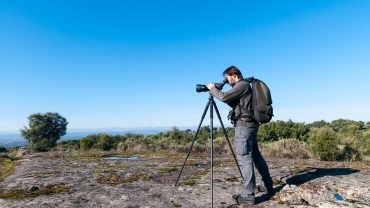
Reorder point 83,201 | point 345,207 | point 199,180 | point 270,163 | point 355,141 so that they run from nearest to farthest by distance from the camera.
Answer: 1. point 345,207
2. point 83,201
3. point 199,180
4. point 270,163
5. point 355,141

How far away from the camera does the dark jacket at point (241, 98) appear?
510cm

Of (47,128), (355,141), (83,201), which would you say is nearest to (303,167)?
(355,141)

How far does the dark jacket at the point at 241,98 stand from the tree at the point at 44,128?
25.1 m

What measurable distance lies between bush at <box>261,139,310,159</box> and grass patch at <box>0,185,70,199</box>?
29.3 feet

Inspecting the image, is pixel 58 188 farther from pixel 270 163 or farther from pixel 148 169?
pixel 270 163

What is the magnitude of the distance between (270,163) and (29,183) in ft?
23.1

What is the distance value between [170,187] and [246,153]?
6.21 feet

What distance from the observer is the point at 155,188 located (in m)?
5.81

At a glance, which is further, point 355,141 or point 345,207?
point 355,141

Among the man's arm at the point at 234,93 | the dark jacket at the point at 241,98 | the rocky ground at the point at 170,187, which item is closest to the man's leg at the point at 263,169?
the rocky ground at the point at 170,187

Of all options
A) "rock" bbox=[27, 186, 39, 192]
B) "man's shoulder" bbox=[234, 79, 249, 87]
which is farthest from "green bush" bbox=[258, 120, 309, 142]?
"rock" bbox=[27, 186, 39, 192]

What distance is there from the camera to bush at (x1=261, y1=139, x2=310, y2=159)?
11.9 meters

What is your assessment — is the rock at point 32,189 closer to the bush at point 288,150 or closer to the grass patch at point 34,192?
the grass patch at point 34,192

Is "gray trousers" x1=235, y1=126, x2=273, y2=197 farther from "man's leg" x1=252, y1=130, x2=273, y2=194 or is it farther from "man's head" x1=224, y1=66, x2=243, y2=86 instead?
"man's head" x1=224, y1=66, x2=243, y2=86
